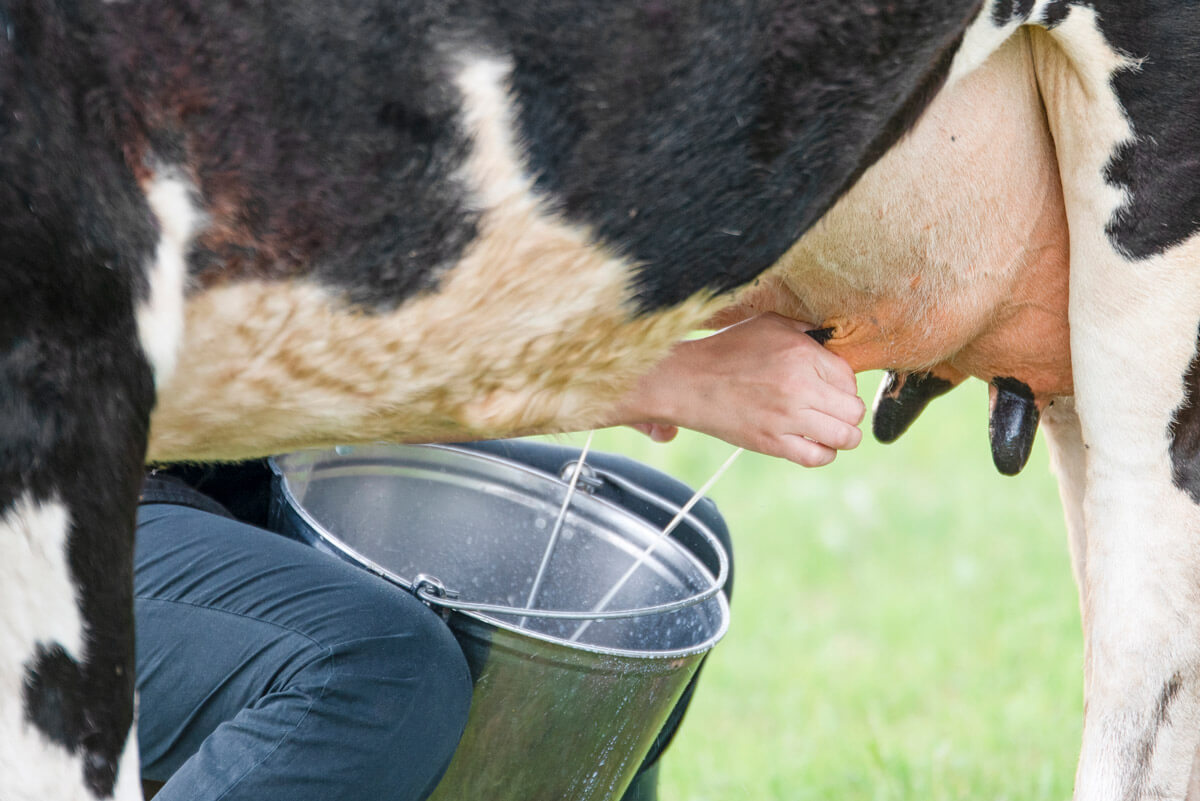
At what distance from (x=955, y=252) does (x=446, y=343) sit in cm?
64

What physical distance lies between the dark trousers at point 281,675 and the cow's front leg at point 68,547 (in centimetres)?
36

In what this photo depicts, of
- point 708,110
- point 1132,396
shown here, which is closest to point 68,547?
point 708,110

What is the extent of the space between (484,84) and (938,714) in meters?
2.23

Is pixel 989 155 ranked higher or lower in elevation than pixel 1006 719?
higher

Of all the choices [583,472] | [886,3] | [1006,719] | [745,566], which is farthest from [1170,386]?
[745,566]

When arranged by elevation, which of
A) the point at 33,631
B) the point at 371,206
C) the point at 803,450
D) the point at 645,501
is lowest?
the point at 645,501

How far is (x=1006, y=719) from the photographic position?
2770 millimetres

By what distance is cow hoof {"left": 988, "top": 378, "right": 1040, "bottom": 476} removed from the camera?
5.51 feet

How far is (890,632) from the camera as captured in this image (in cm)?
342

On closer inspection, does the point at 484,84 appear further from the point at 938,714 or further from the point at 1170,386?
the point at 938,714

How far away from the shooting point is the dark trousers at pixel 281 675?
1.33 m

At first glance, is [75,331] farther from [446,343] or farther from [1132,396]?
[1132,396]

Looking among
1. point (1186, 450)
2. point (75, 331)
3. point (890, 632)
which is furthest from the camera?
point (890, 632)

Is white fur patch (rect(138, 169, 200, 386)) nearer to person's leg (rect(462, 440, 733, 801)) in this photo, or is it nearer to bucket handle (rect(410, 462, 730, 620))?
bucket handle (rect(410, 462, 730, 620))
